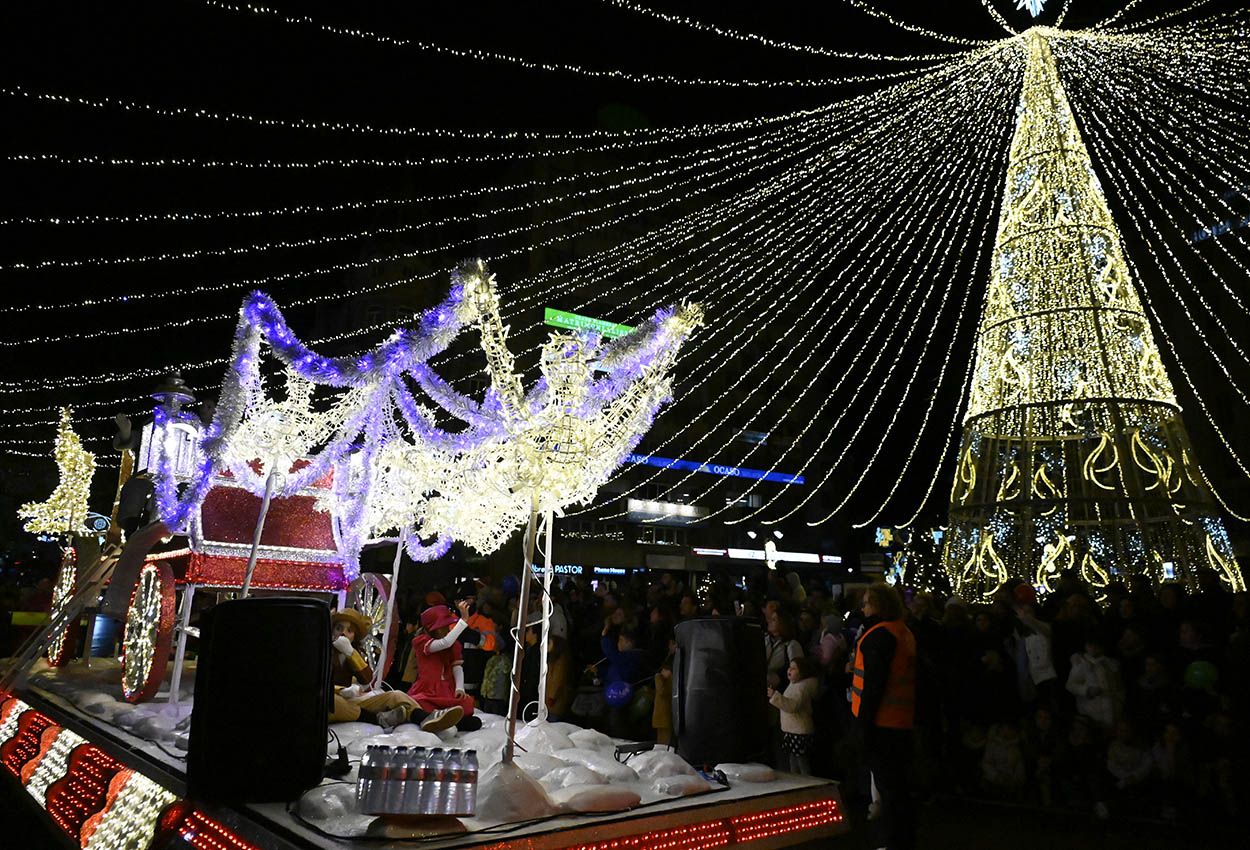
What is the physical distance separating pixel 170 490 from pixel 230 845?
498 centimetres

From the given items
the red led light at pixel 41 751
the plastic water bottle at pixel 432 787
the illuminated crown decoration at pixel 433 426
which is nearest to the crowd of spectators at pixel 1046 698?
the illuminated crown decoration at pixel 433 426

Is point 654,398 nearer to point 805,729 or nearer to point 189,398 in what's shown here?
point 805,729

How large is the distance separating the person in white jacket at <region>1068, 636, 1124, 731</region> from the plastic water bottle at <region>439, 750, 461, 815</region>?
5.11 m

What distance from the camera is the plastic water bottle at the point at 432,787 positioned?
3535 mm

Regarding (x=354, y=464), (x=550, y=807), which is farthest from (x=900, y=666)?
(x=354, y=464)

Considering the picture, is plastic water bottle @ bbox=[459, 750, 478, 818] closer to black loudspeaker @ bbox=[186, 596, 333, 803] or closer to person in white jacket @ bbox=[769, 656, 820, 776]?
black loudspeaker @ bbox=[186, 596, 333, 803]

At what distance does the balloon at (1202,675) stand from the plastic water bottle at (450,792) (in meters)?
5.39

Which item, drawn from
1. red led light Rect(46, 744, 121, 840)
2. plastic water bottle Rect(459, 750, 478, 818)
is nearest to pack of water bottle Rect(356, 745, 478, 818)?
plastic water bottle Rect(459, 750, 478, 818)

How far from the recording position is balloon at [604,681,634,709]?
26.3 feet

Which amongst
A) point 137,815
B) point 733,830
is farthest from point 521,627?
point 137,815

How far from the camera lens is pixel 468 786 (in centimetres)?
369

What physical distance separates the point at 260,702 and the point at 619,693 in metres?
4.54

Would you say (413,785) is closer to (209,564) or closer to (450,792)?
(450,792)

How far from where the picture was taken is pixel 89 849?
15.6ft
